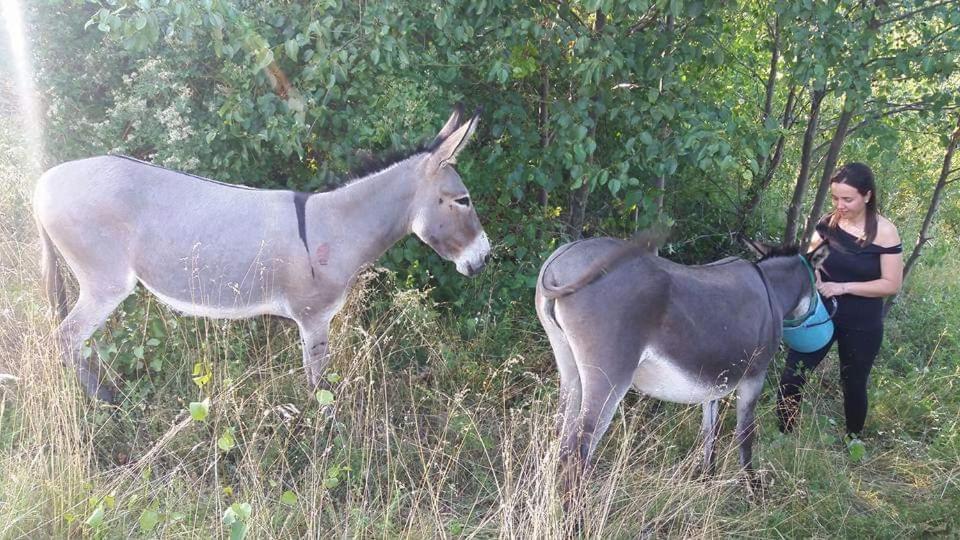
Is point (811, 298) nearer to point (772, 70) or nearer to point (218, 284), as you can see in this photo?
point (772, 70)

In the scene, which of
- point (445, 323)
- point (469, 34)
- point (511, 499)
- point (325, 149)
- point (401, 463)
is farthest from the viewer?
point (445, 323)

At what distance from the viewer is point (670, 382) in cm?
335

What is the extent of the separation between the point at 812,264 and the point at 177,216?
10.9 ft

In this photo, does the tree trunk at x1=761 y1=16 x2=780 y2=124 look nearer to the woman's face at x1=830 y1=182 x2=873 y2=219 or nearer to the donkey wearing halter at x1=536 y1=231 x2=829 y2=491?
the woman's face at x1=830 y1=182 x2=873 y2=219

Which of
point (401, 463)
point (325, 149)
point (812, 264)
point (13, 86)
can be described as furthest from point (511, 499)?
point (13, 86)

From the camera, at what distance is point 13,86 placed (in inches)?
205

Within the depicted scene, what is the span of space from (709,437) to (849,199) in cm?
147

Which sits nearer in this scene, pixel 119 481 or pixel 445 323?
pixel 119 481

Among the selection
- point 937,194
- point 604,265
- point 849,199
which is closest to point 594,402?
point 604,265

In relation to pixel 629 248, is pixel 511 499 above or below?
below

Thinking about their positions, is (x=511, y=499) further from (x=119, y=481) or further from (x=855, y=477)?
(x=855, y=477)

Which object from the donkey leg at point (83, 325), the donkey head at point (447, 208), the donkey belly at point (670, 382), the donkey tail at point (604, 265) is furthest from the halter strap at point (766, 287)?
the donkey leg at point (83, 325)

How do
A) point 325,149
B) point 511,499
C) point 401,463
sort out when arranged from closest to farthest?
point 511,499 < point 401,463 < point 325,149

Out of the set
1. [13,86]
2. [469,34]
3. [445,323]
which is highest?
[469,34]
